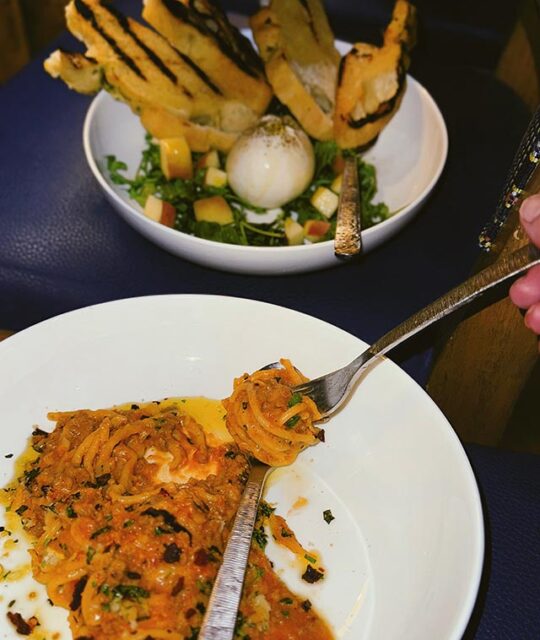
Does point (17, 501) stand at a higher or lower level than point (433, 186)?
lower

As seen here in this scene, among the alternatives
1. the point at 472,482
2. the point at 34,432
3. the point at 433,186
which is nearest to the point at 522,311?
the point at 472,482

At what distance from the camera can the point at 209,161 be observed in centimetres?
208

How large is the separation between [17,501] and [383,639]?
69 cm

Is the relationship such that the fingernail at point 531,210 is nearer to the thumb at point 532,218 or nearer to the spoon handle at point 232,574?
the thumb at point 532,218

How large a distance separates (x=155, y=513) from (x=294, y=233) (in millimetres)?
946

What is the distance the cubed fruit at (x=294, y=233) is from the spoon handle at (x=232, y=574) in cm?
77

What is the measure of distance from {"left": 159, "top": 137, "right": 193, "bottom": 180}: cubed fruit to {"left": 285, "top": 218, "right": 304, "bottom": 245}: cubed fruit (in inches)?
15.0

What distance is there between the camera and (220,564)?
1140 millimetres

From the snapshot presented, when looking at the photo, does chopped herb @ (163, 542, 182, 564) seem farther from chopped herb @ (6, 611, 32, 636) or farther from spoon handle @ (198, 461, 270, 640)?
chopped herb @ (6, 611, 32, 636)

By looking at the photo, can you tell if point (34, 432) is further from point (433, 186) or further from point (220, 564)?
point (433, 186)

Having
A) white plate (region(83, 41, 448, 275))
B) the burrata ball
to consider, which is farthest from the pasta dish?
the burrata ball

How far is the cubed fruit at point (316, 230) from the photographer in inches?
73.3

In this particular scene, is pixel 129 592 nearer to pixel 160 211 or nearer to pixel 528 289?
pixel 528 289

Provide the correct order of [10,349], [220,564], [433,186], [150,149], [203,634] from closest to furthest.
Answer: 1. [203,634]
2. [220,564]
3. [10,349]
4. [433,186]
5. [150,149]
